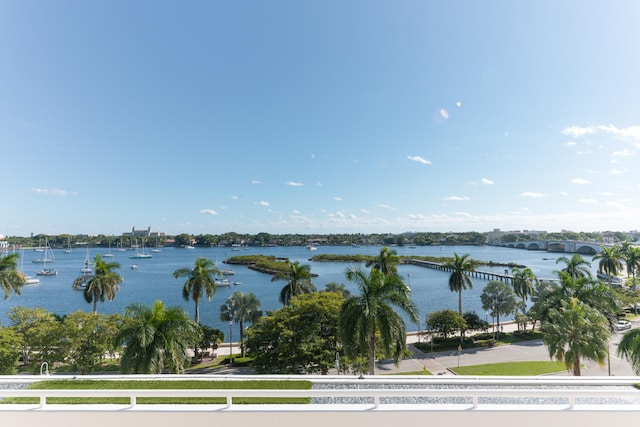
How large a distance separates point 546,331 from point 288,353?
38.8 ft

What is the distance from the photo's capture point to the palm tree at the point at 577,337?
12.7m

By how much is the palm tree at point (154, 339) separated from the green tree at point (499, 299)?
29.1m

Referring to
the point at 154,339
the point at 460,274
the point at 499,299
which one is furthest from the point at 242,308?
the point at 499,299

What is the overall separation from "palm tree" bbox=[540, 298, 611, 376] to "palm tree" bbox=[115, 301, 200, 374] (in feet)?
49.3

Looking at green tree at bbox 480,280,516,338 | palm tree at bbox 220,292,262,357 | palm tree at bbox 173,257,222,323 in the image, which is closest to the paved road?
green tree at bbox 480,280,516,338

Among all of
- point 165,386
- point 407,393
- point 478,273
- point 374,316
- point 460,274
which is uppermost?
point 407,393

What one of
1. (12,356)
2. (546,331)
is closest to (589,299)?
(546,331)

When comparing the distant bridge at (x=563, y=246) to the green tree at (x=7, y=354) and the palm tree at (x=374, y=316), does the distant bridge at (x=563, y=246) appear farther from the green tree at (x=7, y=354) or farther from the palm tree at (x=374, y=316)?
the green tree at (x=7, y=354)

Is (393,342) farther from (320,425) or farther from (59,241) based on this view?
(59,241)

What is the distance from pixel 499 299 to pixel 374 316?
24.9 metres

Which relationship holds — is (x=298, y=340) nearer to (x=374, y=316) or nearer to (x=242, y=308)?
(x=374, y=316)

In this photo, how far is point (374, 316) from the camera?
1248 cm

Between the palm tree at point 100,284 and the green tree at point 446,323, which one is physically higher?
the palm tree at point 100,284

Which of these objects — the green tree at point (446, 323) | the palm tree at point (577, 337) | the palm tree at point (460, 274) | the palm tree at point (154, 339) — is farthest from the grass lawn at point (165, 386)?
the palm tree at point (460, 274)
